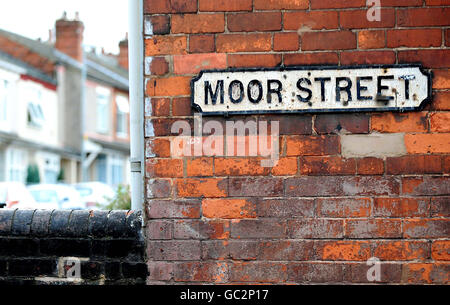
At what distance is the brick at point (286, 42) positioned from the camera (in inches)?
128

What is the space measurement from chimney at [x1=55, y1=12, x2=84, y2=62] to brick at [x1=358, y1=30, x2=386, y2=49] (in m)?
31.2

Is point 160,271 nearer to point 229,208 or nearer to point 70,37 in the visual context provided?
point 229,208

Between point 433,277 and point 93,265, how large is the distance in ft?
5.43

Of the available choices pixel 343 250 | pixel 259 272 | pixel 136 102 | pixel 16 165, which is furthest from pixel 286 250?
pixel 16 165

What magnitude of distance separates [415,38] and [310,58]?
1.67ft

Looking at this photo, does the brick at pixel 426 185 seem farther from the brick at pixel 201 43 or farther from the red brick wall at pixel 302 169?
the brick at pixel 201 43

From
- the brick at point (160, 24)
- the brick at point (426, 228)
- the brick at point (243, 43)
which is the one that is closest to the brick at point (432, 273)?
the brick at point (426, 228)

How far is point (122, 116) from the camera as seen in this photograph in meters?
37.0

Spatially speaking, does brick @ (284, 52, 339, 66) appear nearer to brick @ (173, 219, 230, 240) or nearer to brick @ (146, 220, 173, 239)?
brick @ (173, 219, 230, 240)

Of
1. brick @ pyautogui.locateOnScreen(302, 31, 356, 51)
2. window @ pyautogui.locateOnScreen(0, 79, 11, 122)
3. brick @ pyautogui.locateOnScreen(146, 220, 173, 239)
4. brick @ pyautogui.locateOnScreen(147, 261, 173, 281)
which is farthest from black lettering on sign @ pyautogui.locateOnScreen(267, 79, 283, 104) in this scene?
window @ pyautogui.locateOnScreen(0, 79, 11, 122)

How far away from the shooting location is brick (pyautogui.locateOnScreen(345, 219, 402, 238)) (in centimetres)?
320

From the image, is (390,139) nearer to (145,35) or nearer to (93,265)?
(145,35)

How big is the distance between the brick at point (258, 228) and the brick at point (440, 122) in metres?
0.85
